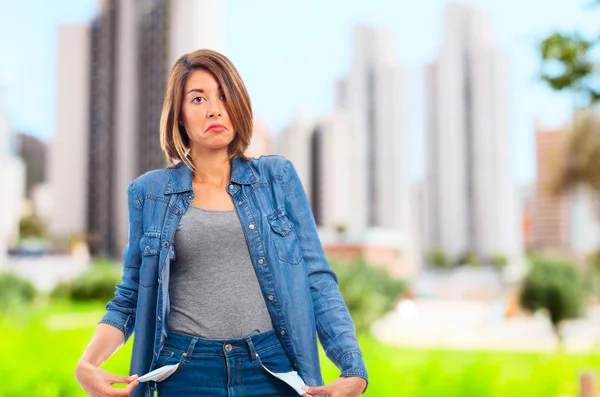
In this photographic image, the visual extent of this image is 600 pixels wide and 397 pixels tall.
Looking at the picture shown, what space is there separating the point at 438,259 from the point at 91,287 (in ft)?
106

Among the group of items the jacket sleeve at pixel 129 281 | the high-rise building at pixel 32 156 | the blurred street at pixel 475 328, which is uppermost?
the high-rise building at pixel 32 156

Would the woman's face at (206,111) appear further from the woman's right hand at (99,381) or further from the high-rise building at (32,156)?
the high-rise building at (32,156)

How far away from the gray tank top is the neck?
8 cm

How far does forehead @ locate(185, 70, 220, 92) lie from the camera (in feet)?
3.64

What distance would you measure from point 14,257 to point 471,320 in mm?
20955

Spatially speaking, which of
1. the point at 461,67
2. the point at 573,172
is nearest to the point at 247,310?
the point at 573,172

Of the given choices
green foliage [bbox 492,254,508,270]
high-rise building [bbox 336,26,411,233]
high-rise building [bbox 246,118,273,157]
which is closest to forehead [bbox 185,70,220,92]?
high-rise building [bbox 246,118,273,157]

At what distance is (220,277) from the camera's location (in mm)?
1054

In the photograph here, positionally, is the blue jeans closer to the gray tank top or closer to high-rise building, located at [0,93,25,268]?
the gray tank top

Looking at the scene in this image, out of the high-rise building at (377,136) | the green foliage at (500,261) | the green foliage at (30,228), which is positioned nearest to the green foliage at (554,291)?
the high-rise building at (377,136)

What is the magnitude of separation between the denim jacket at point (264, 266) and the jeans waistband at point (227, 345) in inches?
1.1

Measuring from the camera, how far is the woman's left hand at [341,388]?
1.01m

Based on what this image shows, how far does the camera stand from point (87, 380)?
107 cm

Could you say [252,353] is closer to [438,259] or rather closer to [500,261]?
[500,261]
